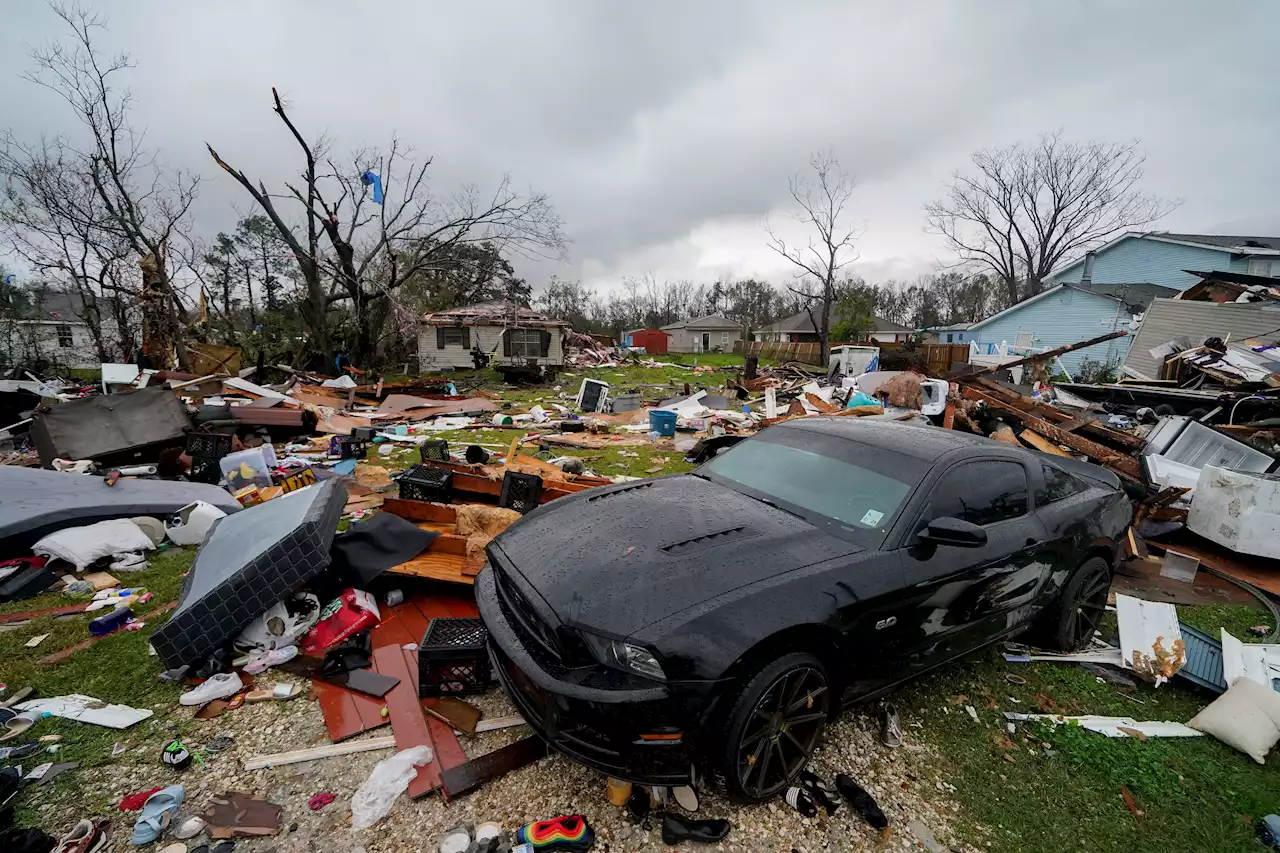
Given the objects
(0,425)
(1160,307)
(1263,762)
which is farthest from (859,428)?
(1160,307)

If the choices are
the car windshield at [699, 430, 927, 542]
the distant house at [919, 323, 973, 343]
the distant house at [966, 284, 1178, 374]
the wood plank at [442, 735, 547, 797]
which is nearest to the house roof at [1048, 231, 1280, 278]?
the distant house at [966, 284, 1178, 374]

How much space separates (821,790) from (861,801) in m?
0.17

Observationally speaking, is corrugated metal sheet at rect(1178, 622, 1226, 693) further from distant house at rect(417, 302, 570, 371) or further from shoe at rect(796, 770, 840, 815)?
distant house at rect(417, 302, 570, 371)

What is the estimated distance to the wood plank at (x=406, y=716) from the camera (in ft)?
7.78

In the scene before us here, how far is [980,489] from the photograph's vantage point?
303cm

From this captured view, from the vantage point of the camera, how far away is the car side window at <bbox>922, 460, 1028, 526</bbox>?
2811 mm

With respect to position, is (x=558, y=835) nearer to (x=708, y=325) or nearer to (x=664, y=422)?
(x=664, y=422)

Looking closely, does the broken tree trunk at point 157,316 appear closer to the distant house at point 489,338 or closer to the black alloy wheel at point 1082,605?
the distant house at point 489,338

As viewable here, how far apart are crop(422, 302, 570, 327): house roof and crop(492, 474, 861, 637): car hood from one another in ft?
73.7

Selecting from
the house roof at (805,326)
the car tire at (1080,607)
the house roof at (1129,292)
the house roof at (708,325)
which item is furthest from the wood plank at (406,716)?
the house roof at (708,325)

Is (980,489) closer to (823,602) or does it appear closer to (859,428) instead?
(859,428)

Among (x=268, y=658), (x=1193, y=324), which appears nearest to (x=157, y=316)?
(x=268, y=658)

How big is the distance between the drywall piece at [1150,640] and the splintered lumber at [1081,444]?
3.35m

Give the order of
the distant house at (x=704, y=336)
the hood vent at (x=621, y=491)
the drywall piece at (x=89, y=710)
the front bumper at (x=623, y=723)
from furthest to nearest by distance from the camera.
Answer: the distant house at (x=704, y=336) → the hood vent at (x=621, y=491) → the drywall piece at (x=89, y=710) → the front bumper at (x=623, y=723)
